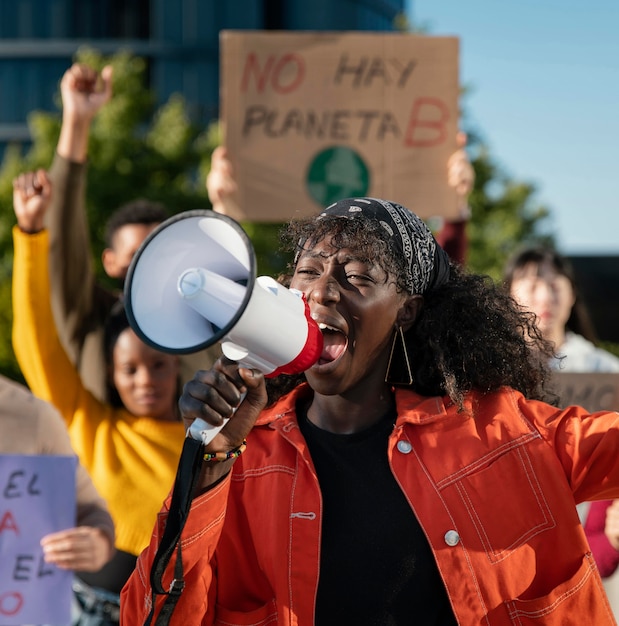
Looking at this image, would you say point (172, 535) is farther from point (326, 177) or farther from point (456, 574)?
point (326, 177)

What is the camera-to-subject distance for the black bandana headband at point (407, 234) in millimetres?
2152

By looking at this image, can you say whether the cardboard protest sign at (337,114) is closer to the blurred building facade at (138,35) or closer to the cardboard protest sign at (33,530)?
the cardboard protest sign at (33,530)

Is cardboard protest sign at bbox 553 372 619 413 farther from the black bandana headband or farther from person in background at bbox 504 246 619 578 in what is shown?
the black bandana headband

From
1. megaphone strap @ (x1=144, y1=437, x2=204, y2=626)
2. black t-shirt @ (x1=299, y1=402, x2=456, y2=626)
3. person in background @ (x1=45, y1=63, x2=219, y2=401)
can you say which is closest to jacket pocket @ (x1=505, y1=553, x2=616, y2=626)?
black t-shirt @ (x1=299, y1=402, x2=456, y2=626)

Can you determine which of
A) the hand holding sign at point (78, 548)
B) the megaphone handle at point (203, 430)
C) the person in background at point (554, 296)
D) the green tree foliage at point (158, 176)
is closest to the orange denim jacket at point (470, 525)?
the megaphone handle at point (203, 430)

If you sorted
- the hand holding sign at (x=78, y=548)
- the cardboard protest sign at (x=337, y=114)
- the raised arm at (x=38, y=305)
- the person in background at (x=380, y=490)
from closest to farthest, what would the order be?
the person in background at (x=380, y=490) < the hand holding sign at (x=78, y=548) < the raised arm at (x=38, y=305) < the cardboard protest sign at (x=337, y=114)

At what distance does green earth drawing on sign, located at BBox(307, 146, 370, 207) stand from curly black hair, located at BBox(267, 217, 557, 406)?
86.7 inches

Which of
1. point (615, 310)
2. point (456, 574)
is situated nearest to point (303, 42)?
point (456, 574)

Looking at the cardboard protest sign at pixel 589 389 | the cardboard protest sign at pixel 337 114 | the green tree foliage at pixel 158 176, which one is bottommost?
the cardboard protest sign at pixel 589 389

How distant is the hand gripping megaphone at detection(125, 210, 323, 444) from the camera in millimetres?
1696

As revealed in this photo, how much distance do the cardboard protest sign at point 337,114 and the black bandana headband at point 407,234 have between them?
2292 mm

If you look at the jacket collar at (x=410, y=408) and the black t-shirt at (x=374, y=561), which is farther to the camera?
the jacket collar at (x=410, y=408)

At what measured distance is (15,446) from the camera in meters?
3.15

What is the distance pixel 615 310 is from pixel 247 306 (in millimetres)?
7080
